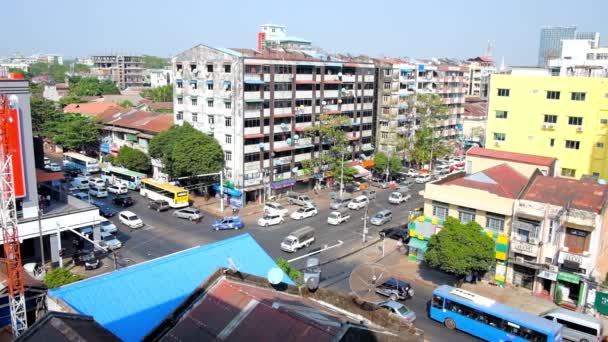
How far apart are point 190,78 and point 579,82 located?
127 ft

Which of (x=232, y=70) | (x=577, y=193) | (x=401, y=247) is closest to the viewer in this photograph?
(x=577, y=193)

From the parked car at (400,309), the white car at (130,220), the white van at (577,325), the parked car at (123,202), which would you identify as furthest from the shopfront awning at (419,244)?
the parked car at (123,202)

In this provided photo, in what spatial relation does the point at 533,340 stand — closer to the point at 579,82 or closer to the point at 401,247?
the point at 401,247

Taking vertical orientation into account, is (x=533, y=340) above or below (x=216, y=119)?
below

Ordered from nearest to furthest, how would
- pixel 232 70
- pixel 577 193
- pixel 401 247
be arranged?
pixel 577 193, pixel 401 247, pixel 232 70

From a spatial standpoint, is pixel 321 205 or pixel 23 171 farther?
pixel 321 205

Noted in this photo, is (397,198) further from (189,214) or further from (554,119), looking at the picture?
(189,214)

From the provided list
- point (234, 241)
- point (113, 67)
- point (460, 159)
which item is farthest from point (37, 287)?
point (113, 67)

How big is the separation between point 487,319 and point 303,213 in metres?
24.6

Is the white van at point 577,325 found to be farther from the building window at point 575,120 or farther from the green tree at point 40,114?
the green tree at point 40,114

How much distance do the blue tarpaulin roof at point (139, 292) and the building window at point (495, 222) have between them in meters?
17.8

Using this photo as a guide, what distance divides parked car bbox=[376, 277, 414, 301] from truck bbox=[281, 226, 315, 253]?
9.40m

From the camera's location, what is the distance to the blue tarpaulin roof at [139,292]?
60.7ft

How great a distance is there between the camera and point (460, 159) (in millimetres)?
77625
